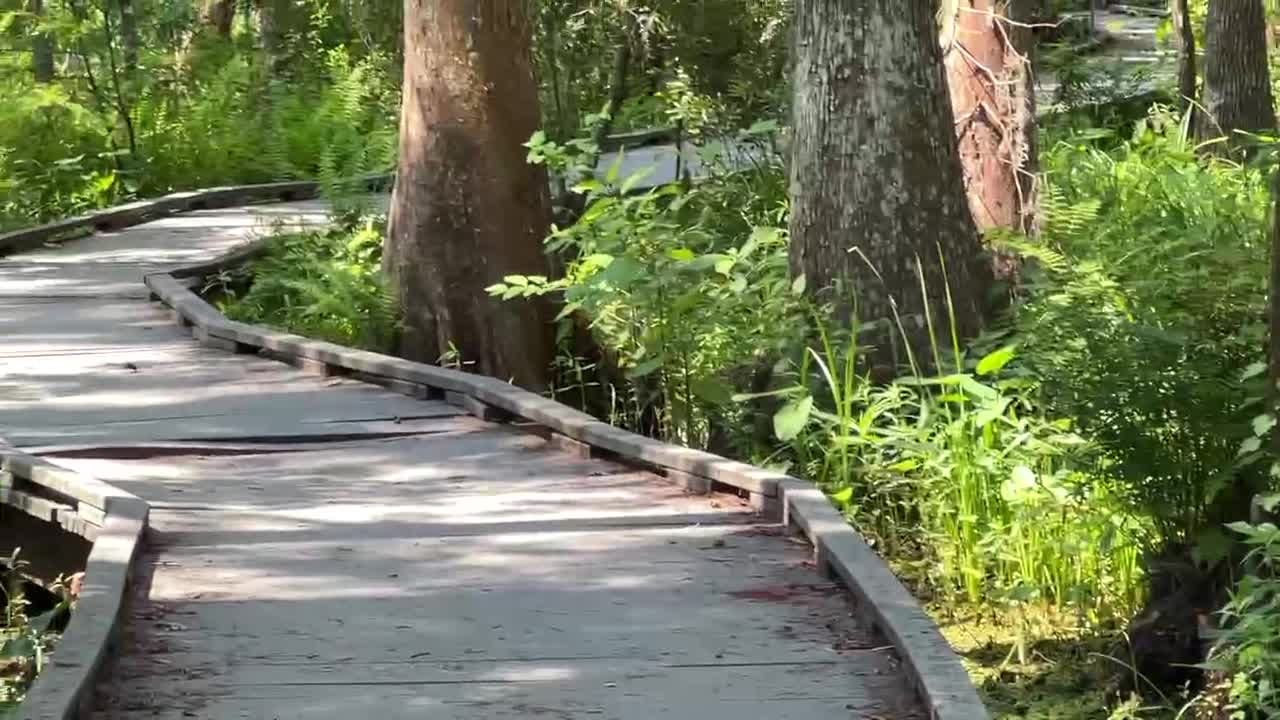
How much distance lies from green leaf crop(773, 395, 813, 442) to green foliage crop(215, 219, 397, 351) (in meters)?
3.72

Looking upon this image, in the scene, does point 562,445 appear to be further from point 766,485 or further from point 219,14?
point 219,14

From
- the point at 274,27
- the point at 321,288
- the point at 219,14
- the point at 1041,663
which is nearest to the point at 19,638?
the point at 1041,663

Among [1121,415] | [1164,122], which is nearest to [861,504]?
[1121,415]

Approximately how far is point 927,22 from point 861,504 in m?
2.50

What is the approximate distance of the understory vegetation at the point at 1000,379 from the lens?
23.5 ft

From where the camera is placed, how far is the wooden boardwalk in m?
5.00

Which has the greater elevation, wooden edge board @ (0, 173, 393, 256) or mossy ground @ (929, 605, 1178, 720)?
wooden edge board @ (0, 173, 393, 256)

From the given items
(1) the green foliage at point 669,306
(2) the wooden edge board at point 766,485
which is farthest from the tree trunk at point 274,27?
(1) the green foliage at point 669,306

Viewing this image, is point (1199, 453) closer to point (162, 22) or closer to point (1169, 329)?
point (1169, 329)

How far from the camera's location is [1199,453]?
23.8 ft

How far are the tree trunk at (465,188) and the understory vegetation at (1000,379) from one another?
14cm

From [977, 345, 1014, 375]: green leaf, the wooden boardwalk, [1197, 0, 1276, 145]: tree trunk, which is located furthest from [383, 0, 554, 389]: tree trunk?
[1197, 0, 1276, 145]: tree trunk

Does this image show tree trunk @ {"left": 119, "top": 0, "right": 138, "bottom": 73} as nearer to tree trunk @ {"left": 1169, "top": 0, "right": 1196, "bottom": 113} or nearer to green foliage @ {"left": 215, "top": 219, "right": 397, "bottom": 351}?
green foliage @ {"left": 215, "top": 219, "right": 397, "bottom": 351}

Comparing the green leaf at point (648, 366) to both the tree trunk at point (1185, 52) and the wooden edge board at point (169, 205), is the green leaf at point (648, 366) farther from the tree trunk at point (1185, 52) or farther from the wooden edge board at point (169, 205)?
the tree trunk at point (1185, 52)
